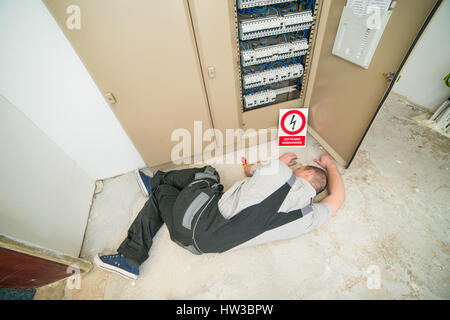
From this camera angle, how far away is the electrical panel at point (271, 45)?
49.0 inches

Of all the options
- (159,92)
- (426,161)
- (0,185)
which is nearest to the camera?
(0,185)

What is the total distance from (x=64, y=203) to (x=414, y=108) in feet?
11.6

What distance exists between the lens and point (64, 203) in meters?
1.39

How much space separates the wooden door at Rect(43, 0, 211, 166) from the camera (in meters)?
0.97

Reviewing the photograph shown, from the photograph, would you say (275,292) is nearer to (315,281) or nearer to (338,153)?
(315,281)

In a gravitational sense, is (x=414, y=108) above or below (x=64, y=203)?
below

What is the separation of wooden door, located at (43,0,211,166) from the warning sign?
76cm

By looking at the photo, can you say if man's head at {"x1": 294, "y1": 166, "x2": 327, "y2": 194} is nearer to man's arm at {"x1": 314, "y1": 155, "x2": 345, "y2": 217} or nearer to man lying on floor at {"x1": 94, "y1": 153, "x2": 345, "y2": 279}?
man lying on floor at {"x1": 94, "y1": 153, "x2": 345, "y2": 279}

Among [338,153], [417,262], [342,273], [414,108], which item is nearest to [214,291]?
[342,273]

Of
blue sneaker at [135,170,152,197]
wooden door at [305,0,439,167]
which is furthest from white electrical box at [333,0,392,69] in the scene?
blue sneaker at [135,170,152,197]

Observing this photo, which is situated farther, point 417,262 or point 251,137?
Result: point 251,137

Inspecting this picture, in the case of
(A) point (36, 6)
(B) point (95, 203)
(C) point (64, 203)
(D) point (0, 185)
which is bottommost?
(B) point (95, 203)

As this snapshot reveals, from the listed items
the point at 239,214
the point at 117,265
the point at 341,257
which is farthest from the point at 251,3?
the point at 117,265

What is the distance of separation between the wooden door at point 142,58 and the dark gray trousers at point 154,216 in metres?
0.41
